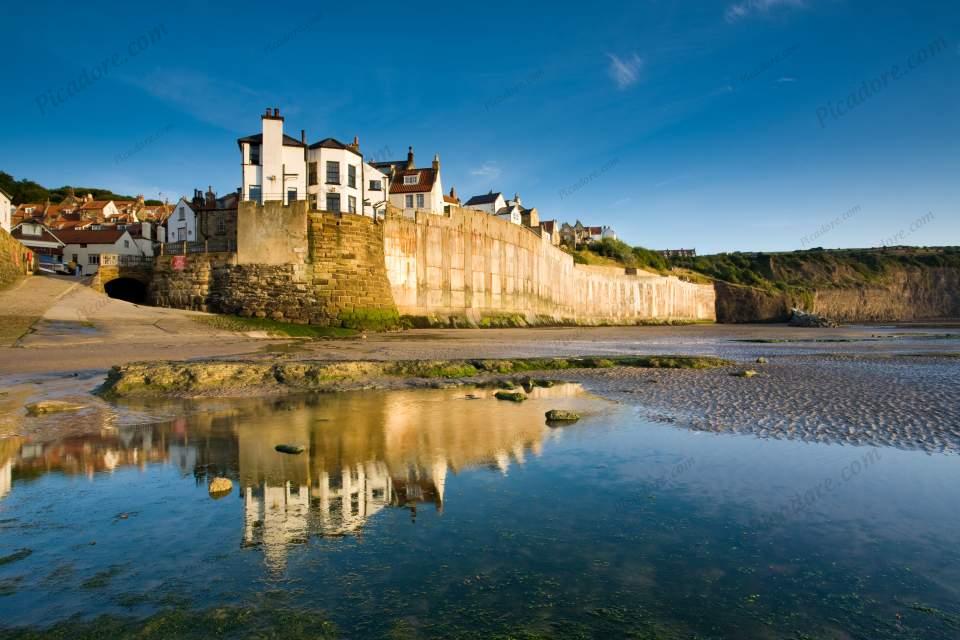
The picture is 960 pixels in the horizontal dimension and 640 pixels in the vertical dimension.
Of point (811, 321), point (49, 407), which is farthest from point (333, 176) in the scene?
point (811, 321)

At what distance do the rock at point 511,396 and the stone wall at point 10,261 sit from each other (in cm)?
3088

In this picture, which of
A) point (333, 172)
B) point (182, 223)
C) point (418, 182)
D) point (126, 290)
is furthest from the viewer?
point (418, 182)

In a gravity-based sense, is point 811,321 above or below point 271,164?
below

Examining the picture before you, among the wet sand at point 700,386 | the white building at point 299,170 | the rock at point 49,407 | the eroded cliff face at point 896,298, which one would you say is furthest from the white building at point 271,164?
the eroded cliff face at point 896,298

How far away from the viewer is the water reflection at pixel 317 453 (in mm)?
4953

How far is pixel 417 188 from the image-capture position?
5747 centimetres

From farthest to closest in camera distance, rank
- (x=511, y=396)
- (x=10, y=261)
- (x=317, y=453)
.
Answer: (x=10, y=261)
(x=511, y=396)
(x=317, y=453)

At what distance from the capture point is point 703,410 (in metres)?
9.92

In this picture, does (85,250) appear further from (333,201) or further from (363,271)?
(363,271)

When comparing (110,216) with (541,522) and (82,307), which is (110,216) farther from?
(541,522)

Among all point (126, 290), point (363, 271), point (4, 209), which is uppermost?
point (4, 209)

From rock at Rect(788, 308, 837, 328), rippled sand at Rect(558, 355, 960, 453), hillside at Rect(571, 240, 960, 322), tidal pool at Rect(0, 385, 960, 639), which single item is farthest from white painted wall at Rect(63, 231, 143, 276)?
rock at Rect(788, 308, 837, 328)

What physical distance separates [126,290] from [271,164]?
16.1m

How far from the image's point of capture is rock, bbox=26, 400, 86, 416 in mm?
9230
